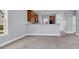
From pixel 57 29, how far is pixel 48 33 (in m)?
0.73

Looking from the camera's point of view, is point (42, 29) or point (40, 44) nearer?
point (40, 44)

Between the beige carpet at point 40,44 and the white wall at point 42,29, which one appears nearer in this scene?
the beige carpet at point 40,44

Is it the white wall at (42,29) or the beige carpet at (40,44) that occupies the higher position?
the white wall at (42,29)

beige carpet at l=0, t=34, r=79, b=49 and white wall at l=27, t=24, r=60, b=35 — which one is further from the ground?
white wall at l=27, t=24, r=60, b=35

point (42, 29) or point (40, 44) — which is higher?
point (42, 29)

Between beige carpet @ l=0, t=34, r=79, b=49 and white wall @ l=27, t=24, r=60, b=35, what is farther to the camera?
white wall @ l=27, t=24, r=60, b=35
